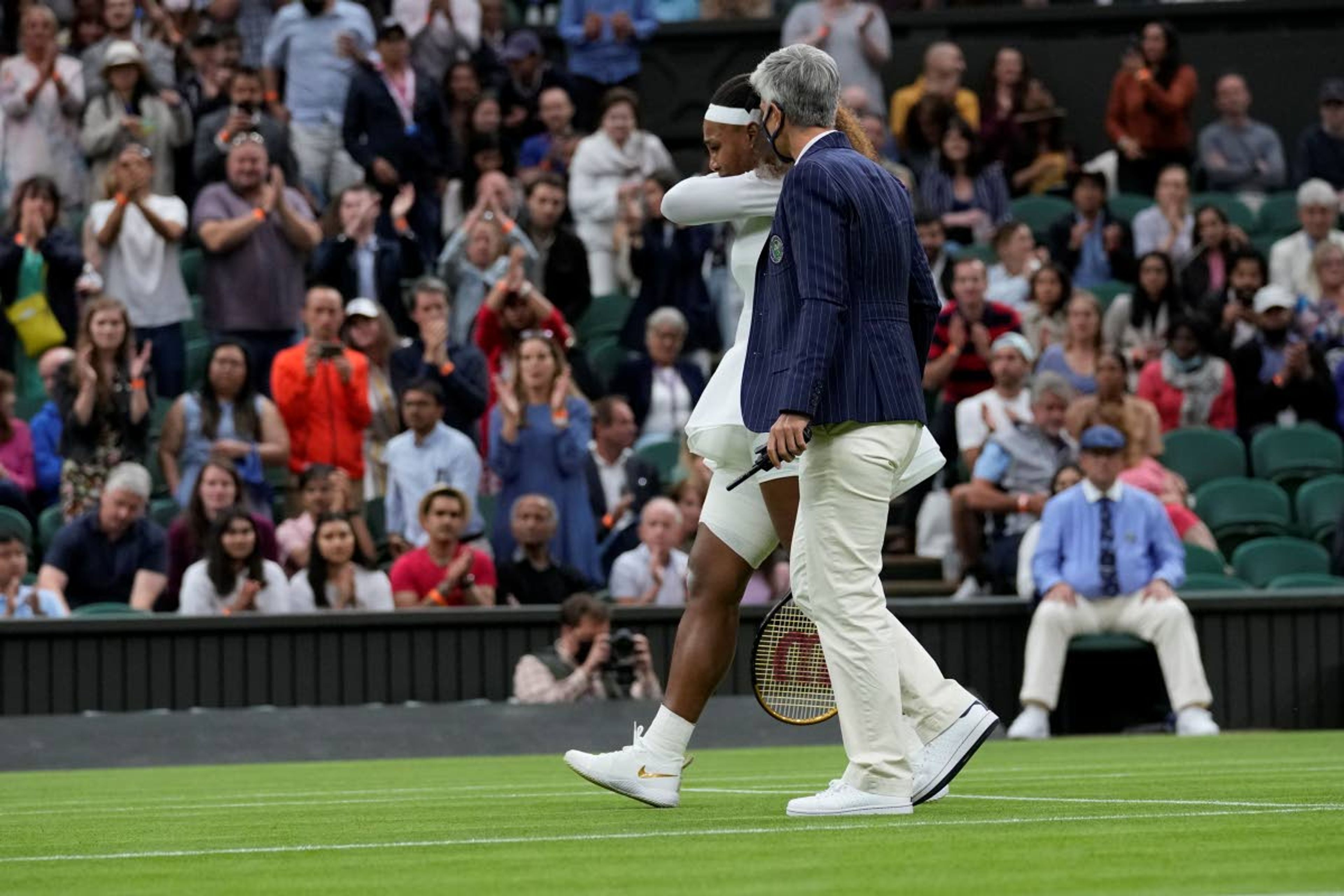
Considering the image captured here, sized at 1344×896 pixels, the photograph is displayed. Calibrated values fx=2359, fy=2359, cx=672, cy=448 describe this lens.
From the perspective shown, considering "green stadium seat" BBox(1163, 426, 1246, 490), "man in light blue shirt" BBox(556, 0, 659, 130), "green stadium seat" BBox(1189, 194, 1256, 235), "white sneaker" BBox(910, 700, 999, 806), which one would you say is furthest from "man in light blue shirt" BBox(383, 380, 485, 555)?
"white sneaker" BBox(910, 700, 999, 806)

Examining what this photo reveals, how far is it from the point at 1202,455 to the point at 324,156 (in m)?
6.35

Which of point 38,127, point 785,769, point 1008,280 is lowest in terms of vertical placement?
point 785,769

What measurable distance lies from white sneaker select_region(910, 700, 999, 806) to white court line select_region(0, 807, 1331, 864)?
0.40 metres

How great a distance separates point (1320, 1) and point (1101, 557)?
904 cm

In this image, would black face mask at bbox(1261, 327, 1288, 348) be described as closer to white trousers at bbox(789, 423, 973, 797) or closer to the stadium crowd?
the stadium crowd

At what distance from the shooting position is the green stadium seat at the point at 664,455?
14.1 metres

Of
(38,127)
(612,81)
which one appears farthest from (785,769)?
(612,81)

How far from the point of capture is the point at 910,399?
5699mm

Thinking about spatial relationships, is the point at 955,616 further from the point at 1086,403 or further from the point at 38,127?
the point at 38,127

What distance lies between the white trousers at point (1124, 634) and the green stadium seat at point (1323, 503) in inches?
72.2

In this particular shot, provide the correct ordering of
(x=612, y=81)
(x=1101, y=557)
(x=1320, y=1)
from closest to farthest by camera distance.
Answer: (x=1101, y=557) → (x=612, y=81) → (x=1320, y=1)

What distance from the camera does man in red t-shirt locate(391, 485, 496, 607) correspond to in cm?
1234

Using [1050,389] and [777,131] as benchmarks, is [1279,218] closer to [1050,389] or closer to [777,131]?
[1050,389]

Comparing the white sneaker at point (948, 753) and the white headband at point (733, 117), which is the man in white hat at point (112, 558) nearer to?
the white headband at point (733, 117)
